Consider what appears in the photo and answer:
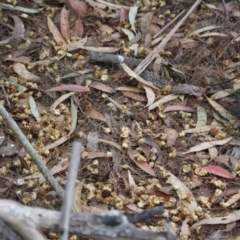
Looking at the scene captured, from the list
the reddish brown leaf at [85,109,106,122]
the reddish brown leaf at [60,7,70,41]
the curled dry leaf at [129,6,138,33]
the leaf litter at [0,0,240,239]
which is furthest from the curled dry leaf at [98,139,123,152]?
the curled dry leaf at [129,6,138,33]

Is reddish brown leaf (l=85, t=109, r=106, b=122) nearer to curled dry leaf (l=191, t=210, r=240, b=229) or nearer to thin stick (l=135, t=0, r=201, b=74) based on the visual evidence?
thin stick (l=135, t=0, r=201, b=74)

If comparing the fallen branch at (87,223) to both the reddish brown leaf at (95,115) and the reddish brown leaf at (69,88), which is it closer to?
the reddish brown leaf at (95,115)

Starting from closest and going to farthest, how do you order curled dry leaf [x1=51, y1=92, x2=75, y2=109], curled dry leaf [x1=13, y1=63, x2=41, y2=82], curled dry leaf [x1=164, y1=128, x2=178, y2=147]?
curled dry leaf [x1=164, y1=128, x2=178, y2=147]
curled dry leaf [x1=51, y1=92, x2=75, y2=109]
curled dry leaf [x1=13, y1=63, x2=41, y2=82]

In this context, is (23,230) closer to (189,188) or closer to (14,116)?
(189,188)

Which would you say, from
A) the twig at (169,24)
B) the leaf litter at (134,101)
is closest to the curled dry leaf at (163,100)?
the leaf litter at (134,101)

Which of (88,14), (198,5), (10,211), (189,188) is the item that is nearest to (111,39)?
(88,14)

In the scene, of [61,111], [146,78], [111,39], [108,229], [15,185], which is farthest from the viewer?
[111,39]
